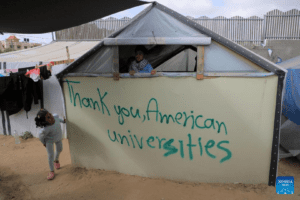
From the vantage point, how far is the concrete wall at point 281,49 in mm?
10062

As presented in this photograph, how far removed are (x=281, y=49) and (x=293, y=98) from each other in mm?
6803

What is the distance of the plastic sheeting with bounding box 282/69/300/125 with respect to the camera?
4559 mm

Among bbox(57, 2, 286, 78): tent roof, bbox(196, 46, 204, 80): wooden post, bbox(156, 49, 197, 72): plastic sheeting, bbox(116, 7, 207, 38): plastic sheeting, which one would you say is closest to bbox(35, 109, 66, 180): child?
bbox(57, 2, 286, 78): tent roof

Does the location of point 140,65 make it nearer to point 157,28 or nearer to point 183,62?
point 157,28

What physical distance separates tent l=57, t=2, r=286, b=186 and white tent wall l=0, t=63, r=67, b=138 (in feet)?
8.82

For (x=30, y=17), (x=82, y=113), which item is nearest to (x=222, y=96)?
(x=82, y=113)

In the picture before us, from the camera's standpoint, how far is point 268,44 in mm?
10258

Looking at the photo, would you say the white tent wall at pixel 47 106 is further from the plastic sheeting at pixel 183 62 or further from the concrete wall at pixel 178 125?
the plastic sheeting at pixel 183 62

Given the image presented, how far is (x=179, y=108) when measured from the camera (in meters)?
3.70

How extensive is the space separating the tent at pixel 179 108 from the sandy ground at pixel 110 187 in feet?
0.53

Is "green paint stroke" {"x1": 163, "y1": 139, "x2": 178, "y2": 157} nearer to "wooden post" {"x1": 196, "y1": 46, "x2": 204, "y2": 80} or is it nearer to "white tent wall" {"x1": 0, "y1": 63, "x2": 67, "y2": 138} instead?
"wooden post" {"x1": 196, "y1": 46, "x2": 204, "y2": 80}

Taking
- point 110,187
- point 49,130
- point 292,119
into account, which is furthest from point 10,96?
point 292,119

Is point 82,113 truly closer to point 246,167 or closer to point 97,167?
point 97,167

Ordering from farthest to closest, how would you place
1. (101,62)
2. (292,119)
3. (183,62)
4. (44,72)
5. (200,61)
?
(183,62) < (44,72) < (292,119) < (101,62) < (200,61)
